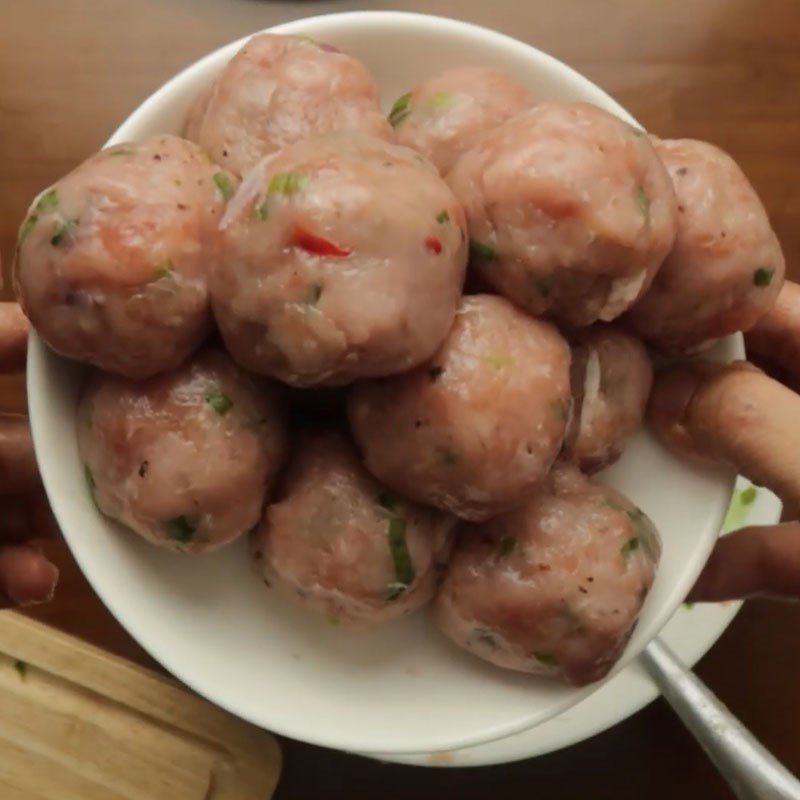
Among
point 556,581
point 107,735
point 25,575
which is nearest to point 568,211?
point 556,581

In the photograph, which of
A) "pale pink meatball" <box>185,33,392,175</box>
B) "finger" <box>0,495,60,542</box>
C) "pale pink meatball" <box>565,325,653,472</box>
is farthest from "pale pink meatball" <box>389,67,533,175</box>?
"finger" <box>0,495,60,542</box>

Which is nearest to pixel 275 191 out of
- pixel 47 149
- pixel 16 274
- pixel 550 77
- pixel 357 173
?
pixel 357 173

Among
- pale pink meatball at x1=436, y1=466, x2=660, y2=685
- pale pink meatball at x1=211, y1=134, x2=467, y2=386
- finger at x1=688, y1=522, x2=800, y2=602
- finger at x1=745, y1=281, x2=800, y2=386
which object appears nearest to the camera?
pale pink meatball at x1=211, y1=134, x2=467, y2=386

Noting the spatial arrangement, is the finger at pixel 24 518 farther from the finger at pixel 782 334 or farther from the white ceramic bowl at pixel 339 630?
the finger at pixel 782 334

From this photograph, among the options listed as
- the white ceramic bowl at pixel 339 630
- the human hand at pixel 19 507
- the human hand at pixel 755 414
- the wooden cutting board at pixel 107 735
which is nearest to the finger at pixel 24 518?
the human hand at pixel 19 507

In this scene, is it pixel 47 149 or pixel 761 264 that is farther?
pixel 47 149

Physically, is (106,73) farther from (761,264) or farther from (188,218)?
(761,264)

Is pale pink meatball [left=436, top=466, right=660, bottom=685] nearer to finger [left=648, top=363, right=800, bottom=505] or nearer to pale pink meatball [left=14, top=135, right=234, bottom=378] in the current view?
finger [left=648, top=363, right=800, bottom=505]
